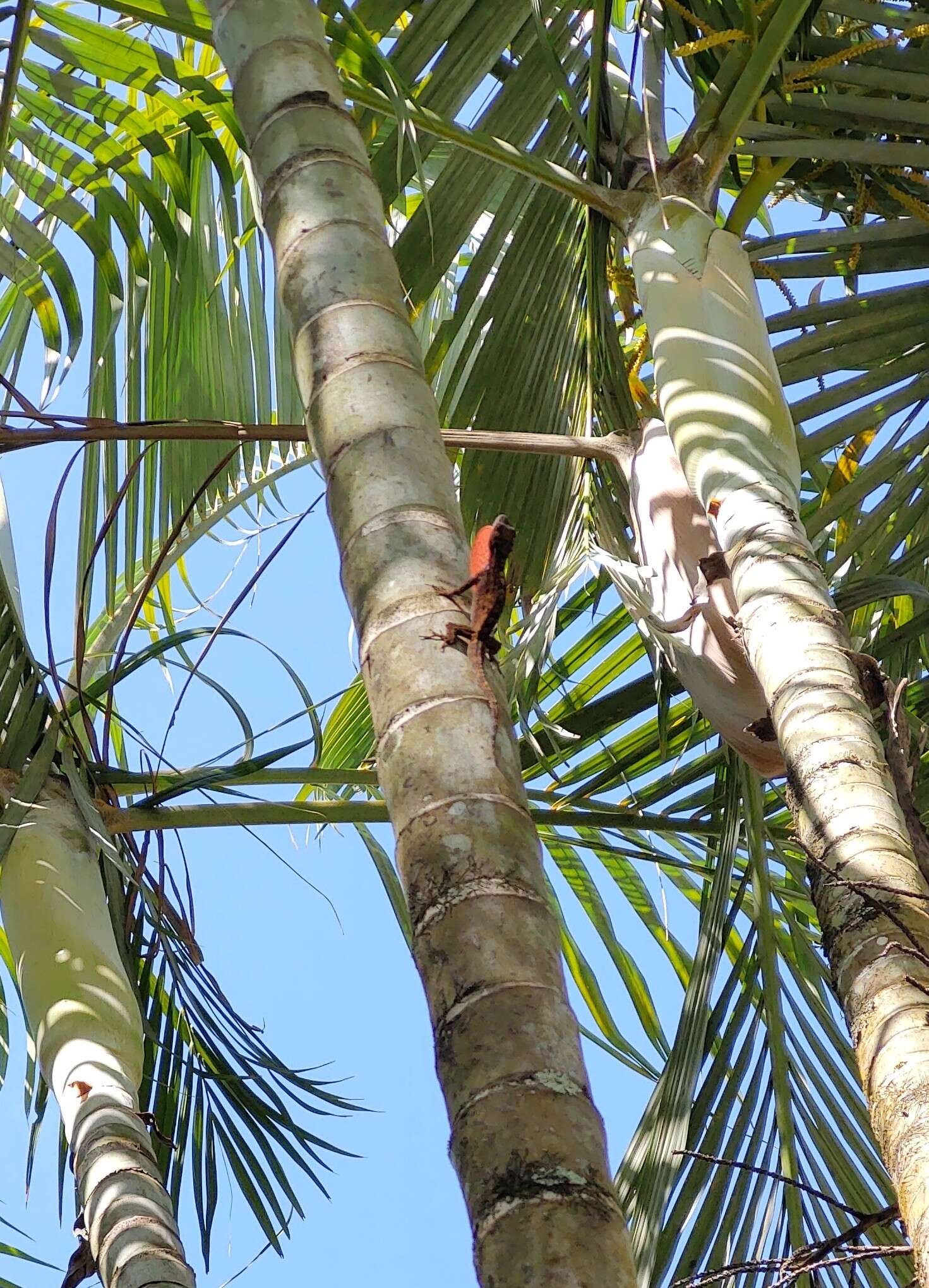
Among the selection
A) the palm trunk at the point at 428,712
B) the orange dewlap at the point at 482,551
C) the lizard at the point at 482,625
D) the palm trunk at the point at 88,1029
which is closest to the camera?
the palm trunk at the point at 428,712

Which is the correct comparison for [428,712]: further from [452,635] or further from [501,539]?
[501,539]

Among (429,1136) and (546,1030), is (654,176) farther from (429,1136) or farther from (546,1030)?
(429,1136)

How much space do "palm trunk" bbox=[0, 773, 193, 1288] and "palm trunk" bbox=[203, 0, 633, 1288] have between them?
928 mm

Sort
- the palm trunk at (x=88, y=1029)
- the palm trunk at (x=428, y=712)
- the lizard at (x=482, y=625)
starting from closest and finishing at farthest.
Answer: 1. the palm trunk at (x=428, y=712)
2. the lizard at (x=482, y=625)
3. the palm trunk at (x=88, y=1029)

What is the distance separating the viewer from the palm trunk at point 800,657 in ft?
4.40

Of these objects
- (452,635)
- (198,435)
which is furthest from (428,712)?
(198,435)

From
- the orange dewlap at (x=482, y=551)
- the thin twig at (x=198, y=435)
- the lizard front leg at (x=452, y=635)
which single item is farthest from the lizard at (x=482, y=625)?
the thin twig at (x=198, y=435)

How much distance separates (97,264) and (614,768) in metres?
1.33

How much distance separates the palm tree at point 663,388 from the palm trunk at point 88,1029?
0.17 metres

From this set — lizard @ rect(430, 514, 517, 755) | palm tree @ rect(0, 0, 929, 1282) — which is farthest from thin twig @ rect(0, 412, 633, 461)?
lizard @ rect(430, 514, 517, 755)

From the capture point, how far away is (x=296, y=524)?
2070 millimetres

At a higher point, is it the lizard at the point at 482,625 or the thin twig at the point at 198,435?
the thin twig at the point at 198,435

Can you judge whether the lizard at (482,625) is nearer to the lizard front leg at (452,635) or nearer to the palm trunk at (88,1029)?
the lizard front leg at (452,635)

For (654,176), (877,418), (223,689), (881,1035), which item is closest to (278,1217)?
(223,689)
